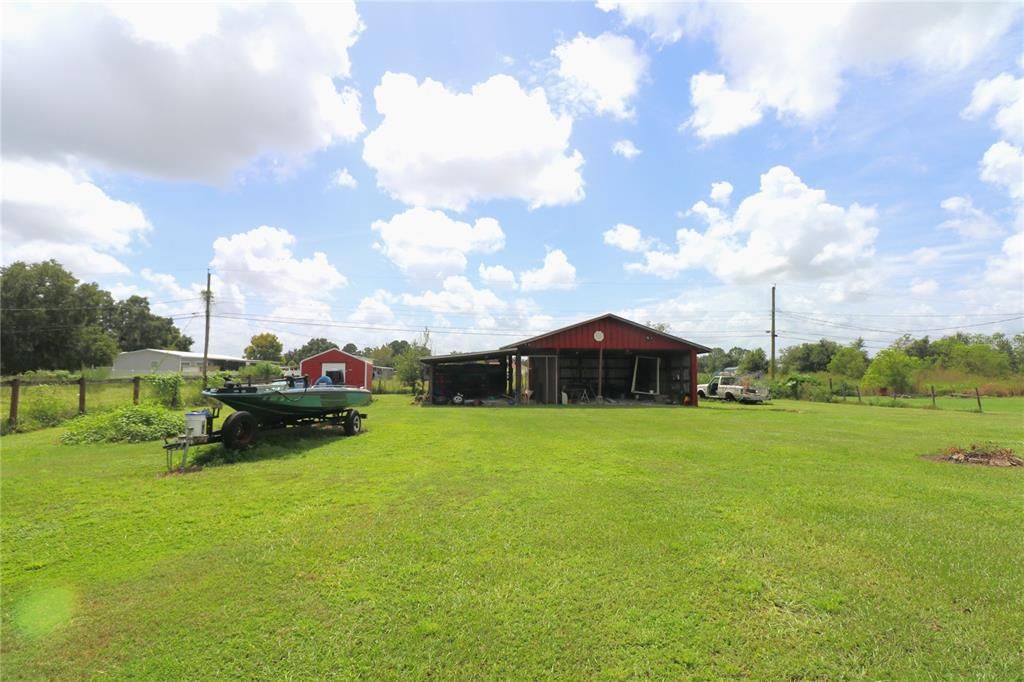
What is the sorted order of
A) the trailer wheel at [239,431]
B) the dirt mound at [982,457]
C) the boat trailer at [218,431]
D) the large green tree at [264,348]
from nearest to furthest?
the boat trailer at [218,431], the dirt mound at [982,457], the trailer wheel at [239,431], the large green tree at [264,348]

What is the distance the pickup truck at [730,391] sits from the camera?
27766 millimetres

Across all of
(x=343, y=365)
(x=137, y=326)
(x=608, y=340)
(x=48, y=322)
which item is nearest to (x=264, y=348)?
(x=137, y=326)

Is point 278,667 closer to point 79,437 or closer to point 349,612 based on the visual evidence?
point 349,612

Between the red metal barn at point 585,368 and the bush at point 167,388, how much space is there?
10.8 meters

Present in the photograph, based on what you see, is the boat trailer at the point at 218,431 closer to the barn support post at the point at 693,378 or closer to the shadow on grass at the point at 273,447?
the shadow on grass at the point at 273,447

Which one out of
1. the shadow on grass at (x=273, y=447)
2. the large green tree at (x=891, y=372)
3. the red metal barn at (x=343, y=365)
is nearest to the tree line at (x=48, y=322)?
the red metal barn at (x=343, y=365)

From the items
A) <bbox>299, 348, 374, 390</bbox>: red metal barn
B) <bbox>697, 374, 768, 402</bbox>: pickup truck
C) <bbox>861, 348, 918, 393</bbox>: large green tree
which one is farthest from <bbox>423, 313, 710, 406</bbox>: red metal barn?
<bbox>861, 348, 918, 393</bbox>: large green tree

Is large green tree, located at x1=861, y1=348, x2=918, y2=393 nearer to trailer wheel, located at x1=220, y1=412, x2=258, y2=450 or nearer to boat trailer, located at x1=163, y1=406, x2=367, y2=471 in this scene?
boat trailer, located at x1=163, y1=406, x2=367, y2=471

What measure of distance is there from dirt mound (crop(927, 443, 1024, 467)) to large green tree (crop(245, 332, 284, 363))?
91.8 meters

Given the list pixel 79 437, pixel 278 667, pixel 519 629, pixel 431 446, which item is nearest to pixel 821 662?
pixel 519 629

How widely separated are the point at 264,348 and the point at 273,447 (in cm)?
8833

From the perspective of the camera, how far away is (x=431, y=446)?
954 centimetres

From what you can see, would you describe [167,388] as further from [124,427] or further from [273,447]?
[273,447]

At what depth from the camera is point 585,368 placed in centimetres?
2834
